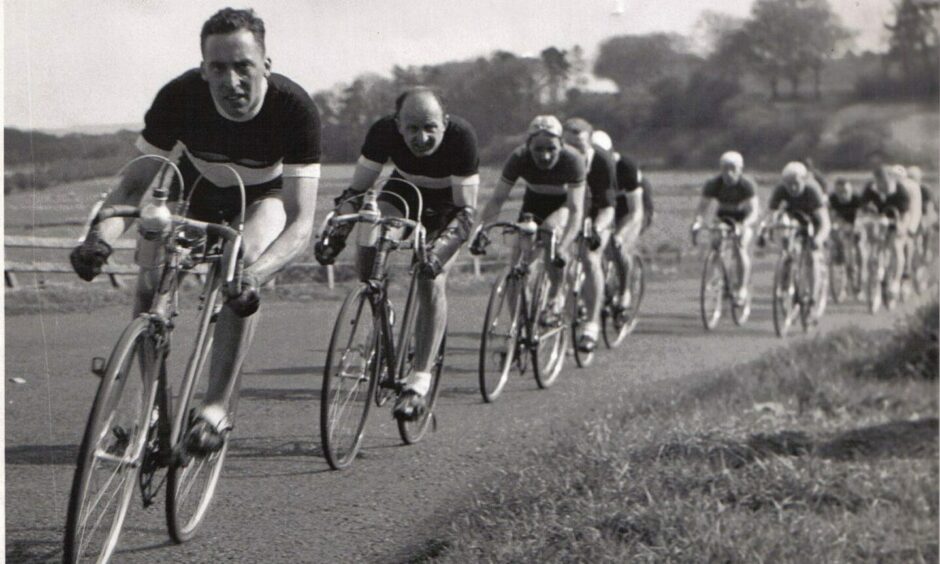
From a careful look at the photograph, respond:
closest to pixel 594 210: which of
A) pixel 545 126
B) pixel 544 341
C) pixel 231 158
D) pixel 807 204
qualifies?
pixel 544 341

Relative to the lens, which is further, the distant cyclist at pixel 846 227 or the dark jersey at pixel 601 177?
the distant cyclist at pixel 846 227

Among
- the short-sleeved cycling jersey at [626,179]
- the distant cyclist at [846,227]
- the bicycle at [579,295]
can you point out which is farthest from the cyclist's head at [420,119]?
the distant cyclist at [846,227]

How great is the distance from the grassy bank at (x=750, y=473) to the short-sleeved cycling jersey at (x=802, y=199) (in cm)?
55

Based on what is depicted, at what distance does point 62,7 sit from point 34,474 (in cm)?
108

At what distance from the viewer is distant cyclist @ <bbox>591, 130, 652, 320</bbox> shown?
408cm

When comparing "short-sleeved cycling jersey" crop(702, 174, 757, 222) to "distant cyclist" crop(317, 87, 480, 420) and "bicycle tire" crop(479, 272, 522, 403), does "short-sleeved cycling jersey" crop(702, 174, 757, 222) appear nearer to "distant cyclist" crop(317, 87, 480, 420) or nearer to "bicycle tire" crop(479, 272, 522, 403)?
"bicycle tire" crop(479, 272, 522, 403)

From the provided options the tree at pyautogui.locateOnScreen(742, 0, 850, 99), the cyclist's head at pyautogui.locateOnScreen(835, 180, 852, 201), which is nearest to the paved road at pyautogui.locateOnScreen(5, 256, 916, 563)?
the tree at pyautogui.locateOnScreen(742, 0, 850, 99)

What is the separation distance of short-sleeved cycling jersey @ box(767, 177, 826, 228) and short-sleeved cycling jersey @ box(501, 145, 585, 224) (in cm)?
90

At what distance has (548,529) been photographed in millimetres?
3600

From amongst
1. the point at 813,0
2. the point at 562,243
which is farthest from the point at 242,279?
the point at 813,0

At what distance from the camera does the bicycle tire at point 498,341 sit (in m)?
3.91

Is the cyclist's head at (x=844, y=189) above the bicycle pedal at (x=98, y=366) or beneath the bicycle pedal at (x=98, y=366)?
above

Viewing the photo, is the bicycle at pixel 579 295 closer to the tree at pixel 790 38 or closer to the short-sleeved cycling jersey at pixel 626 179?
the short-sleeved cycling jersey at pixel 626 179

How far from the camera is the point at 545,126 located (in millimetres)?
3820
